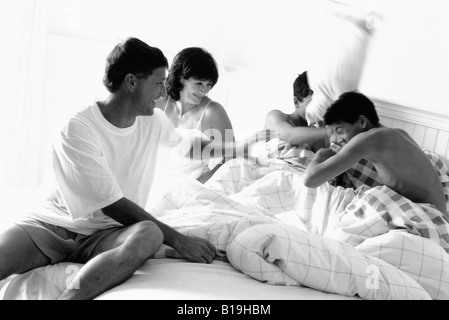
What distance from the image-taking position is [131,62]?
4.69 ft

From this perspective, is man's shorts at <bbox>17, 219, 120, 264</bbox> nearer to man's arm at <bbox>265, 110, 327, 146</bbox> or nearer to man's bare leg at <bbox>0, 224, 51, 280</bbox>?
man's bare leg at <bbox>0, 224, 51, 280</bbox>

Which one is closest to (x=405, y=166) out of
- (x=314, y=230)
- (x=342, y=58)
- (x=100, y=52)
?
(x=314, y=230)

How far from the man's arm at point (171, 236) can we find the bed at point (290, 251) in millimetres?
28

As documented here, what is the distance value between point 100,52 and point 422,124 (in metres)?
1.47

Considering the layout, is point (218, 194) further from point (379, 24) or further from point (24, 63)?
point (24, 63)

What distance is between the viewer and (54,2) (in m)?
2.64

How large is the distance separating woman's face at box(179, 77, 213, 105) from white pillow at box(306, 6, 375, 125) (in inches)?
14.8

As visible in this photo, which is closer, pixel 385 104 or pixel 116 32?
pixel 385 104

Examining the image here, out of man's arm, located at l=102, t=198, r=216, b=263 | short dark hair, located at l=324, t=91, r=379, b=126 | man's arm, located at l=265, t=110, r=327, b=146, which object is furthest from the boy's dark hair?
man's arm, located at l=102, t=198, r=216, b=263

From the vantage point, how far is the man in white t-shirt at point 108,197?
120 centimetres

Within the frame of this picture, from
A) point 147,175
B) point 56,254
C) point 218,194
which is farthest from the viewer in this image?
point 218,194

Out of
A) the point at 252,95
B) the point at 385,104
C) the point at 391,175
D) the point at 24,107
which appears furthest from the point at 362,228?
the point at 24,107

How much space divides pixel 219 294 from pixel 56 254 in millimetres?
410

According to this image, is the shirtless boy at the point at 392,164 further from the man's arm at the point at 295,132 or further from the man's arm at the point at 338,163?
the man's arm at the point at 295,132
